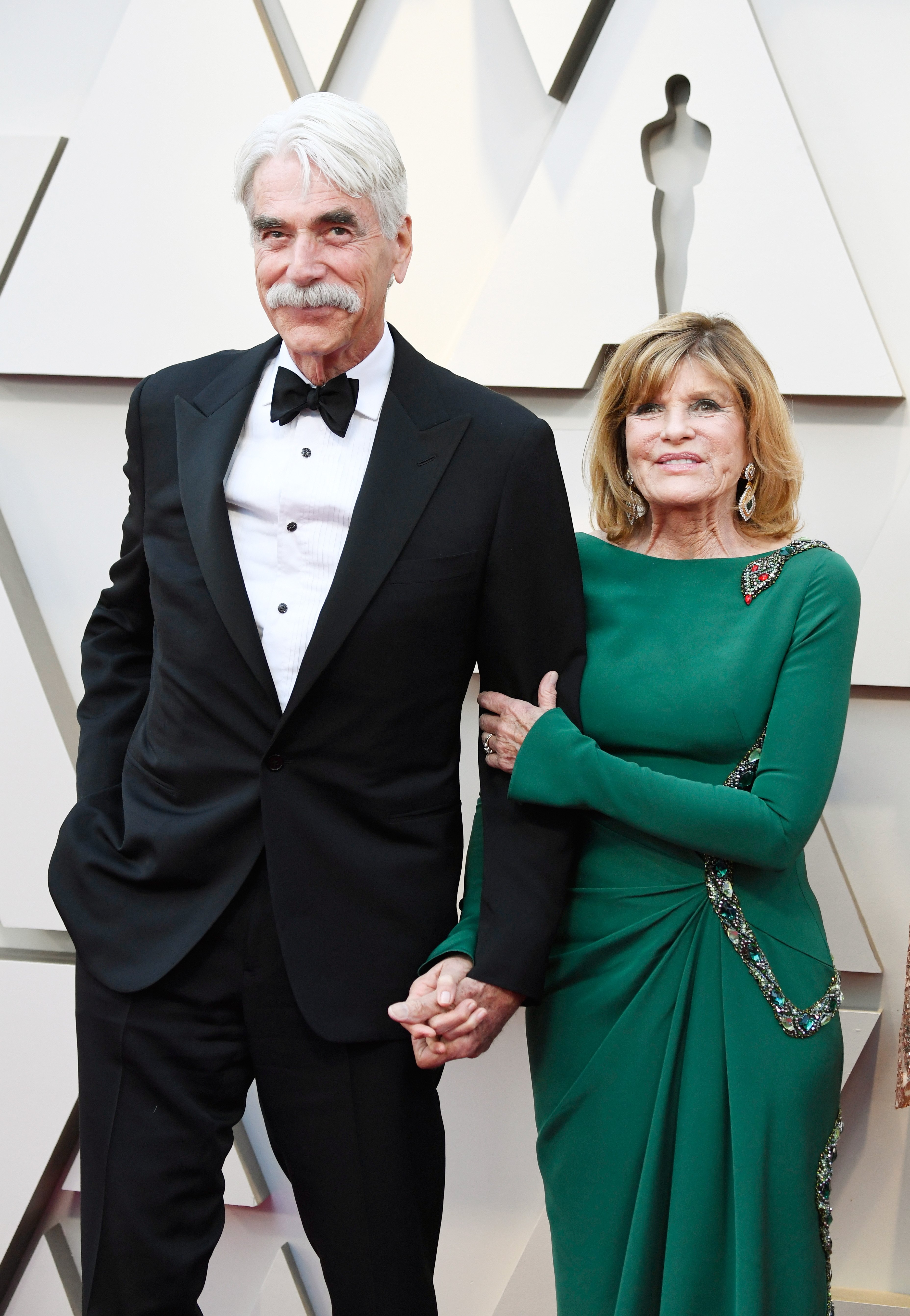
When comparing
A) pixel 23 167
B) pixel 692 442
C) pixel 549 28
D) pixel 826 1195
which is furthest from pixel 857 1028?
pixel 23 167

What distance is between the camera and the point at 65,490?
7.30 ft

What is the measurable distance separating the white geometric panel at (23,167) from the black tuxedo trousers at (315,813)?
1043 mm

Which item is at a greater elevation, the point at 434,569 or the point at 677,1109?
the point at 434,569

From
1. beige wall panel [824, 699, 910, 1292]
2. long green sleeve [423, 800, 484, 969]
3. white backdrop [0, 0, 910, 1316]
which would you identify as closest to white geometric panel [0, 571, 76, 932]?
white backdrop [0, 0, 910, 1316]

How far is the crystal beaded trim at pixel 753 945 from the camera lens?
4.45 feet

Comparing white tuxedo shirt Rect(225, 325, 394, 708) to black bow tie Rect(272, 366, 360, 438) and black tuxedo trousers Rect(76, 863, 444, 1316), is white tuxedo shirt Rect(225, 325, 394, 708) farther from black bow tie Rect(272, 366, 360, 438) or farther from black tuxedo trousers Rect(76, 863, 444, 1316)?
black tuxedo trousers Rect(76, 863, 444, 1316)

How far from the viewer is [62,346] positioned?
215 centimetres

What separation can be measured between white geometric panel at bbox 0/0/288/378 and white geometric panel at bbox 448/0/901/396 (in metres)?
0.51

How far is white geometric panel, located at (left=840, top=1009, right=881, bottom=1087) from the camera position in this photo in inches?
77.9

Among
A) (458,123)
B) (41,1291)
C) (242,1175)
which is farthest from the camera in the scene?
(41,1291)

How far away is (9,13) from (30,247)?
20.2 inches

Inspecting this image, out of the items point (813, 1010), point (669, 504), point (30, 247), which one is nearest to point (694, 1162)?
point (813, 1010)

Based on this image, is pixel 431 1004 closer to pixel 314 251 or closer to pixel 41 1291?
pixel 314 251

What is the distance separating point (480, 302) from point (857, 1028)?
1.46 metres
